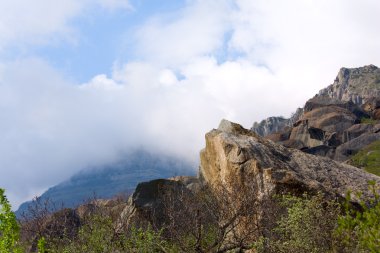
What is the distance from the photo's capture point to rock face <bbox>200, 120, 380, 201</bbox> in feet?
105

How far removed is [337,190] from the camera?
109ft

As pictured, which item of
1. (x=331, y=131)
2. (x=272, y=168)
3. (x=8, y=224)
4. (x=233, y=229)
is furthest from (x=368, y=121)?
(x=8, y=224)

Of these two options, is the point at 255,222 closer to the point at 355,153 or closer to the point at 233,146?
the point at 233,146

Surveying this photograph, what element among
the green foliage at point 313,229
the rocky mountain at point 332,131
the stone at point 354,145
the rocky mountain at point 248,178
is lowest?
the green foliage at point 313,229

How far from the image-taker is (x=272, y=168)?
32.8 meters

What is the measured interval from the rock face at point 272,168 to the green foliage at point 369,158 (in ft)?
247

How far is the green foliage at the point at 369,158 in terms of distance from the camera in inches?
4380

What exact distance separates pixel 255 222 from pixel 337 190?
6.86 meters

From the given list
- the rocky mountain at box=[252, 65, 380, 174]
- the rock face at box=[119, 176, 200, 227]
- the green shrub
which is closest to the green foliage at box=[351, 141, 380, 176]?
the rocky mountain at box=[252, 65, 380, 174]

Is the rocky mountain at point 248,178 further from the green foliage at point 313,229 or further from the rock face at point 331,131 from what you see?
the rock face at point 331,131

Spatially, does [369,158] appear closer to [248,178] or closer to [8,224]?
[248,178]

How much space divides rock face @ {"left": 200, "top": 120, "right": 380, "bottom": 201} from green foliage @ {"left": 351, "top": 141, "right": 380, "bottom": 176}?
7531cm

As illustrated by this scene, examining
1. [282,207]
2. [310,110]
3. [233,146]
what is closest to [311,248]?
[282,207]

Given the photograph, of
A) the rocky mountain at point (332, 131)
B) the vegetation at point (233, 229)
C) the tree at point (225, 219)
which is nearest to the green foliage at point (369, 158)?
the rocky mountain at point (332, 131)
